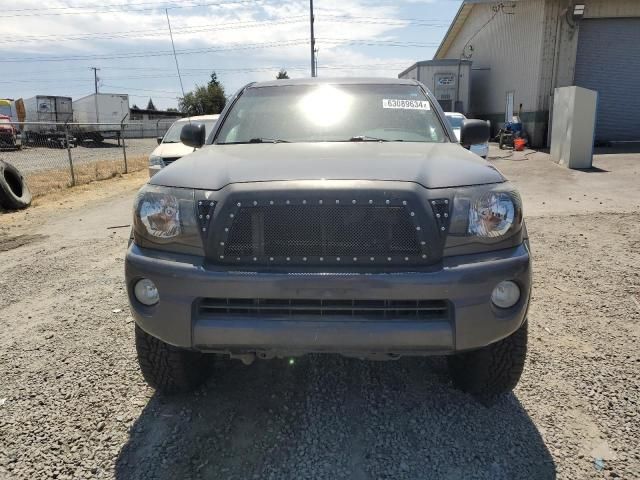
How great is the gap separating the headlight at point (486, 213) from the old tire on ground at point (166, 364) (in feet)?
5.08

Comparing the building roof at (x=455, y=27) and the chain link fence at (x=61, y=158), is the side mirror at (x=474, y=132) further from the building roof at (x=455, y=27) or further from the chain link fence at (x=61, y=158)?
the building roof at (x=455, y=27)

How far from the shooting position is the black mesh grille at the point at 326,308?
2.30 m

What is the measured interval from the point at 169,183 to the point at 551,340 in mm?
2845

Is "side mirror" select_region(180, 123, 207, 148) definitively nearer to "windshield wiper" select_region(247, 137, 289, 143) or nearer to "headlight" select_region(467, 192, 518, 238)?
"windshield wiper" select_region(247, 137, 289, 143)

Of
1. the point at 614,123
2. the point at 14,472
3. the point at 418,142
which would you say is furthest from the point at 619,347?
the point at 614,123

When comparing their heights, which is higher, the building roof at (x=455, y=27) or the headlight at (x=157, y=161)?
the building roof at (x=455, y=27)

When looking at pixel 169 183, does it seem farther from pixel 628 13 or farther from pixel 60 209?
pixel 628 13

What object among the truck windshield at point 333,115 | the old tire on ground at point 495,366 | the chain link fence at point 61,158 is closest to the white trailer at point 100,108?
the chain link fence at point 61,158

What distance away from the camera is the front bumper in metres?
2.26

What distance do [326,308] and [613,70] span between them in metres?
19.7

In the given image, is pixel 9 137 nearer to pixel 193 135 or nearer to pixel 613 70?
pixel 193 135

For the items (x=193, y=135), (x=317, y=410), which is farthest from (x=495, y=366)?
(x=193, y=135)

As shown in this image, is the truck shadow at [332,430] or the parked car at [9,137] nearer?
the truck shadow at [332,430]

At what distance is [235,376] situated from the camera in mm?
3258
